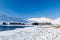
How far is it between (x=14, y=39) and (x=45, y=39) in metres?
3.17

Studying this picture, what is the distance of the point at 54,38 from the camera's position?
11.9 metres

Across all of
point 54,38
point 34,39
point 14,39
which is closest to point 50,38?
point 54,38

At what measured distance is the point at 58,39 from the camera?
1147cm

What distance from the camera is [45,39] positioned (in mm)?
11859

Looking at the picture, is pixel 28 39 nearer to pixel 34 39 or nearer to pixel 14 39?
pixel 34 39

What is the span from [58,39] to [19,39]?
3913 mm

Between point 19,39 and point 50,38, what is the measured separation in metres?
3.18

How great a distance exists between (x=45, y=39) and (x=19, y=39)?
2.66 m

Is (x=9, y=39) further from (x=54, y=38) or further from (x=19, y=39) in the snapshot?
(x=54, y=38)

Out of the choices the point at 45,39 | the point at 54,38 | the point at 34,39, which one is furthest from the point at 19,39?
the point at 54,38

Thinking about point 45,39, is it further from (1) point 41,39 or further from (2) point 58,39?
(2) point 58,39

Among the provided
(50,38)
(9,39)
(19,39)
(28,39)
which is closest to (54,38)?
(50,38)

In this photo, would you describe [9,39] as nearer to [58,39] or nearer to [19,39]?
[19,39]

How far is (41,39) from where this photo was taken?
1191 centimetres
